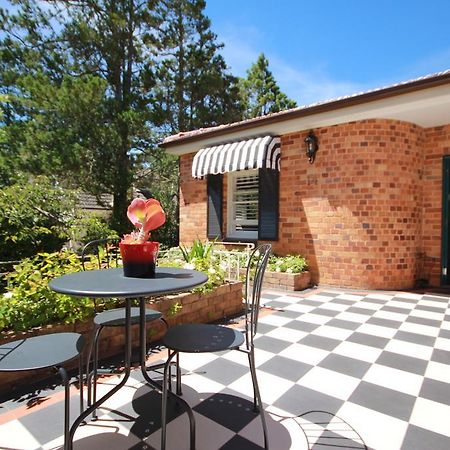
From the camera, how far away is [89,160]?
10156 mm

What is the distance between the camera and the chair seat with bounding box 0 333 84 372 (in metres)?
1.49

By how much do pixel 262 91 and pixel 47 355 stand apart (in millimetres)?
21200

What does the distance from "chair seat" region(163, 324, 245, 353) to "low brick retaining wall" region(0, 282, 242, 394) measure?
3.90ft

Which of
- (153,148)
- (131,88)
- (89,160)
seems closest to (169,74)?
(131,88)

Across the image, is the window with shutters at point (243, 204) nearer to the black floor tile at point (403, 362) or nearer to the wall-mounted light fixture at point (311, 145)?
the wall-mounted light fixture at point (311, 145)

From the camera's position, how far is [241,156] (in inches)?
259

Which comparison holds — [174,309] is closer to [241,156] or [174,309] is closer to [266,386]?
[266,386]

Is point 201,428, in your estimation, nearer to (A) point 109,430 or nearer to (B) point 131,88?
(A) point 109,430

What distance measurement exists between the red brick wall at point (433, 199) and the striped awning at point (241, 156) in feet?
9.51

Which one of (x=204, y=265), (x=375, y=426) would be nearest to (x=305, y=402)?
(x=375, y=426)

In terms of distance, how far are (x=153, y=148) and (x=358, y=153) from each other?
7.98 meters

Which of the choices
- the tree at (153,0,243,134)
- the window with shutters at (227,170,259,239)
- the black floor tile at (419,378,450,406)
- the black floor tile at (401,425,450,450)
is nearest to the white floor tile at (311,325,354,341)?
the black floor tile at (419,378,450,406)

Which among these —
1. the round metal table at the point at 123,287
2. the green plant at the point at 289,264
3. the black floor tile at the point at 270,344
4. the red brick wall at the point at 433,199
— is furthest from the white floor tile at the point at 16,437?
the red brick wall at the point at 433,199

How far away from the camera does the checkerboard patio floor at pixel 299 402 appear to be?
183cm
